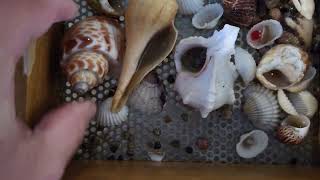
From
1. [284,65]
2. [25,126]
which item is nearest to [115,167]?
[25,126]

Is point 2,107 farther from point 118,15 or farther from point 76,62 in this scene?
point 118,15

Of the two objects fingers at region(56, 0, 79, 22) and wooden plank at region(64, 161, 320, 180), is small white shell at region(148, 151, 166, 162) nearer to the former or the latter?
wooden plank at region(64, 161, 320, 180)

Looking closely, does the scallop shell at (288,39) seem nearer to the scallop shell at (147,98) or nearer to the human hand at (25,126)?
the scallop shell at (147,98)

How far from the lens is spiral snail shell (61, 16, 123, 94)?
0.75 metres

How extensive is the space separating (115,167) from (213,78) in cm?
19

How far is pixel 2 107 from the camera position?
1.88 feet

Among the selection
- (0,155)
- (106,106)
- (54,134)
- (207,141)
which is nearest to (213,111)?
(207,141)

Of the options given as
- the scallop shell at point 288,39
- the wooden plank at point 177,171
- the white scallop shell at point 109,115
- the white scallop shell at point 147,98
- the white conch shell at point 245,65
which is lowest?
the wooden plank at point 177,171

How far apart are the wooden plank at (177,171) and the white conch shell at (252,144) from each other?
2 centimetres

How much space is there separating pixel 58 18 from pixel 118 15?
19cm

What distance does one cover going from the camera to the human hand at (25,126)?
568 millimetres

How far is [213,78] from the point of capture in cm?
77

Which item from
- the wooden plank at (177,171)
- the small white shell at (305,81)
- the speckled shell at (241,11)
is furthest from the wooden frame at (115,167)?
the speckled shell at (241,11)

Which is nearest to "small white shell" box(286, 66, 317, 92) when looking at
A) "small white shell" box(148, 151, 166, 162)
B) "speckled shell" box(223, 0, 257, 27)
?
"speckled shell" box(223, 0, 257, 27)
